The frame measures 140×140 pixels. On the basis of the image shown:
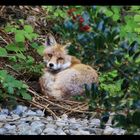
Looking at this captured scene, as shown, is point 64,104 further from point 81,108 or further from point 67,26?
point 67,26

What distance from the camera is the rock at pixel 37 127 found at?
370 cm

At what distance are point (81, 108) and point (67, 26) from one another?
198 centimetres

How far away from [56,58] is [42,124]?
1.12 metres

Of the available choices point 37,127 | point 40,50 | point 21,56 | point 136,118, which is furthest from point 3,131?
point 40,50

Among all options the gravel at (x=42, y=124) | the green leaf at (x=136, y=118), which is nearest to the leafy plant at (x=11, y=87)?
the gravel at (x=42, y=124)

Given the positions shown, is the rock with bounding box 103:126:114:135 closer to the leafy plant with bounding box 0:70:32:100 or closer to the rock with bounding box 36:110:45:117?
the rock with bounding box 36:110:45:117

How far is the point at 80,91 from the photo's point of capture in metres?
4.57

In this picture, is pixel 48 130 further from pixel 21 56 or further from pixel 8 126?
pixel 21 56

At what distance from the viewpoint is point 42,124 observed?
3.90 m

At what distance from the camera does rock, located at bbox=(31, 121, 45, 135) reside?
3.70 metres

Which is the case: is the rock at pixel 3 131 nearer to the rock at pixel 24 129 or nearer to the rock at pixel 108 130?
the rock at pixel 24 129

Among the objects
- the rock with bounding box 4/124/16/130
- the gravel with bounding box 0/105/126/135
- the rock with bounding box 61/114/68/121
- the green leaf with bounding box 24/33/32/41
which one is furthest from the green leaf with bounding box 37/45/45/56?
the rock with bounding box 4/124/16/130
